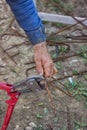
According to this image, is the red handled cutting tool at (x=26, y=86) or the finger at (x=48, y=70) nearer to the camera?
the finger at (x=48, y=70)

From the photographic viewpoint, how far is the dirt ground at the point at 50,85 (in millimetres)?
2680

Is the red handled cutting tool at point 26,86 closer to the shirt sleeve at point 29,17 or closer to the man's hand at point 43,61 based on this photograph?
the man's hand at point 43,61

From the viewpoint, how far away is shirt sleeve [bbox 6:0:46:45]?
5.96 feet

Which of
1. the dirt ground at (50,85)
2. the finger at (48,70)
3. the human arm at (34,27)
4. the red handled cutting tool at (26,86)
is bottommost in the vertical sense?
the dirt ground at (50,85)

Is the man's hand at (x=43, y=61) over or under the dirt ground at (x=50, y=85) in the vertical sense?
over

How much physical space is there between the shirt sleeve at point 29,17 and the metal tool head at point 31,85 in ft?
0.72

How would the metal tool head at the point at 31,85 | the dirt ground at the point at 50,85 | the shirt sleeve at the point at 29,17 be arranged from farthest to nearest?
1. the dirt ground at the point at 50,85
2. the metal tool head at the point at 31,85
3. the shirt sleeve at the point at 29,17

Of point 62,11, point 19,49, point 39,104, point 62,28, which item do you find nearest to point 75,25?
point 62,28

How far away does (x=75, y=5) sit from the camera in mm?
3949

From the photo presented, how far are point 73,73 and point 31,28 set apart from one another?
1.28 m

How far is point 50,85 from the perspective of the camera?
117 inches

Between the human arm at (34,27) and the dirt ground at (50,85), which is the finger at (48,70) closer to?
the human arm at (34,27)

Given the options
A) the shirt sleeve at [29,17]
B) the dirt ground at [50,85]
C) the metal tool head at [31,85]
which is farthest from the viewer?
the dirt ground at [50,85]

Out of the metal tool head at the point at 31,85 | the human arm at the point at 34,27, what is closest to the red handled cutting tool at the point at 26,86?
the metal tool head at the point at 31,85
